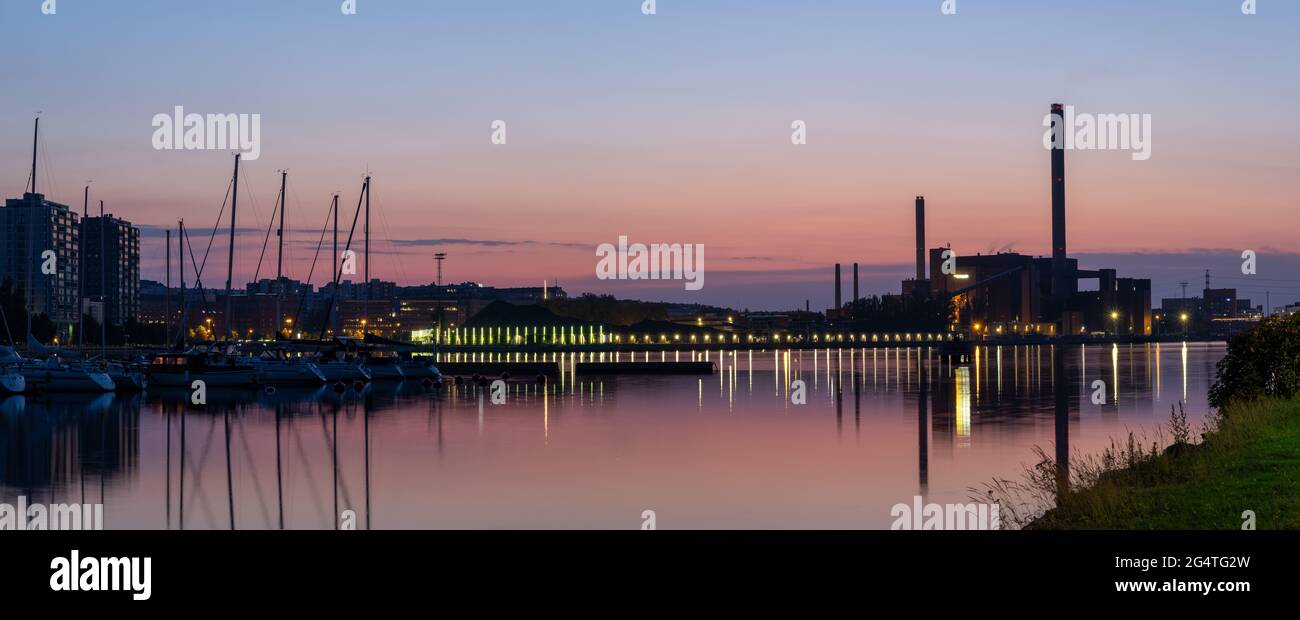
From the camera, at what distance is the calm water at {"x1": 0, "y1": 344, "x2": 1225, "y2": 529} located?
26047mm

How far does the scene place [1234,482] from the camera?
63.9ft

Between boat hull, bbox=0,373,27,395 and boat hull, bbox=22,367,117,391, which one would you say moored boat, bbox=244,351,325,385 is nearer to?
boat hull, bbox=22,367,117,391

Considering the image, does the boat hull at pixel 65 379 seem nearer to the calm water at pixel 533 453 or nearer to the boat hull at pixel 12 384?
the boat hull at pixel 12 384

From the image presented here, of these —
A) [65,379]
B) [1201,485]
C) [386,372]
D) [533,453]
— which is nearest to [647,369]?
[386,372]

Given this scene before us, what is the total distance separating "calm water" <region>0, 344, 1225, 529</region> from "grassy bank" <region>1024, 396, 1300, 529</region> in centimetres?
424

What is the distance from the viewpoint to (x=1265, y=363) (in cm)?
3503

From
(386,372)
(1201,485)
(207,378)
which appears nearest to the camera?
(1201,485)

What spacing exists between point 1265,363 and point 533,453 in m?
20.2

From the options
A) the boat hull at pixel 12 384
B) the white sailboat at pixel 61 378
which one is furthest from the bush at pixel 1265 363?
the boat hull at pixel 12 384

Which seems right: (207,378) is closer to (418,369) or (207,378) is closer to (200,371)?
(200,371)

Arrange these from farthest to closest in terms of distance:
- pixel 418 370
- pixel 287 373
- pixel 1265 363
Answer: pixel 418 370
pixel 287 373
pixel 1265 363

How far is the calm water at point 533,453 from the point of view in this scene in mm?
26047
